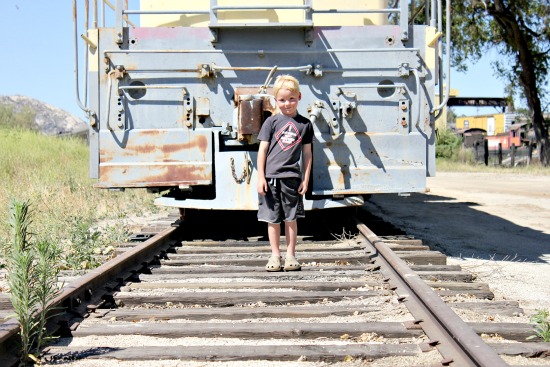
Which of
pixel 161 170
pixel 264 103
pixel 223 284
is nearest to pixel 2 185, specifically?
pixel 161 170

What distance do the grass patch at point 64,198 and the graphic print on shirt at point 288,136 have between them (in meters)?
1.81

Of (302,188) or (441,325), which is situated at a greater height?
(302,188)

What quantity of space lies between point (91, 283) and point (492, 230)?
603 cm

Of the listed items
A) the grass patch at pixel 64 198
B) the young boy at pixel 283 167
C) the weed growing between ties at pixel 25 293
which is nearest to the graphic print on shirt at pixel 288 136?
the young boy at pixel 283 167

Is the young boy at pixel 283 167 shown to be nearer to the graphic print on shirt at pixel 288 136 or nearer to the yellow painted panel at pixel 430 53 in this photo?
the graphic print on shirt at pixel 288 136

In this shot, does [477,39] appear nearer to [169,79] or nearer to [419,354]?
[169,79]

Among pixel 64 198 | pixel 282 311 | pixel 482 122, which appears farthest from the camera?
pixel 482 122

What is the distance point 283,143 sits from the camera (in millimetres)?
5422

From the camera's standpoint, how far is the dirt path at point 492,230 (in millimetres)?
5394

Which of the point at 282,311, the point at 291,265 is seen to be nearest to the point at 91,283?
the point at 282,311

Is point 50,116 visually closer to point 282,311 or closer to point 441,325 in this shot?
point 282,311

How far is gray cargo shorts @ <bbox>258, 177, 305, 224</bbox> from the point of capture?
5.45m

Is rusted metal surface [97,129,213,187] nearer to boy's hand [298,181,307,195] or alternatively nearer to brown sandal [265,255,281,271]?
boy's hand [298,181,307,195]

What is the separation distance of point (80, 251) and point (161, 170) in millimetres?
1121
